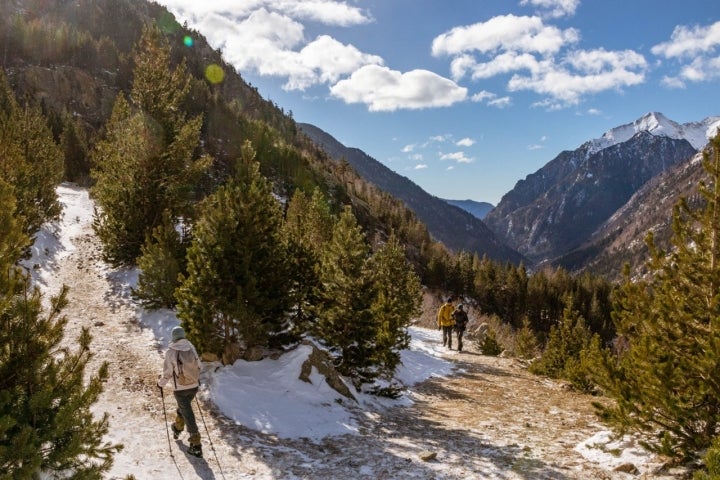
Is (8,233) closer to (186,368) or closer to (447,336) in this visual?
(186,368)

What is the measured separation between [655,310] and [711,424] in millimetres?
1674

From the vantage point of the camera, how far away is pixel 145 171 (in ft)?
57.7

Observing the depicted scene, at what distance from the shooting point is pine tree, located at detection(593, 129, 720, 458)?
6.39m

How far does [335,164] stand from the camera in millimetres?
104000

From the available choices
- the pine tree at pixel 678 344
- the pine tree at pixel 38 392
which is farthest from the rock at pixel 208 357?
the pine tree at pixel 678 344

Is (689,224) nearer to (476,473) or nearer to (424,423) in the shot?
(476,473)

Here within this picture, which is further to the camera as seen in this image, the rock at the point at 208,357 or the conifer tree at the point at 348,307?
the conifer tree at the point at 348,307

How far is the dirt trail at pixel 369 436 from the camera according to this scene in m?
7.26

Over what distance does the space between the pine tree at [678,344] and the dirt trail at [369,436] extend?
116cm

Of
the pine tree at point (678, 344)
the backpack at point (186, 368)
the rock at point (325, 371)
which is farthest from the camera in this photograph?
the rock at point (325, 371)

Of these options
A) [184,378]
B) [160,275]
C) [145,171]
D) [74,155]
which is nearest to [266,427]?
[184,378]

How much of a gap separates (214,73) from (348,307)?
97.4 meters

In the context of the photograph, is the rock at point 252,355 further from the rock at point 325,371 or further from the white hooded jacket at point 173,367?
the white hooded jacket at point 173,367

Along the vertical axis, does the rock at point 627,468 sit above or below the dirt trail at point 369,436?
above
